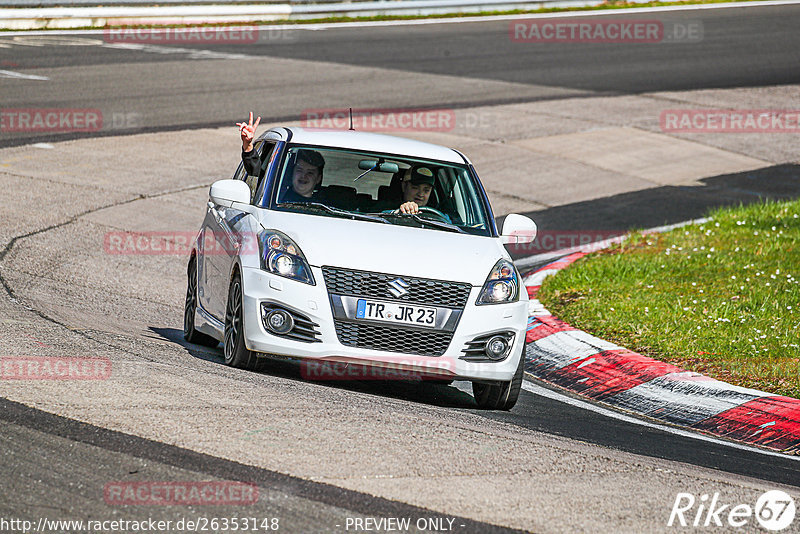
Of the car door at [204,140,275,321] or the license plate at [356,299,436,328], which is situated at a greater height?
the car door at [204,140,275,321]

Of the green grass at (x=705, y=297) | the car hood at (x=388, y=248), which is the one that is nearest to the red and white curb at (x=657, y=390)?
the green grass at (x=705, y=297)

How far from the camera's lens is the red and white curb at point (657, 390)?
7.59 metres

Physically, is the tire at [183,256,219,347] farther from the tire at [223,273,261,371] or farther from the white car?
the tire at [223,273,261,371]

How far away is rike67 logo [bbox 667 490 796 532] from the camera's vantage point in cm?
505

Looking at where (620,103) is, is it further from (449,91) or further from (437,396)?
(437,396)

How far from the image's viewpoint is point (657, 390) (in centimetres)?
831

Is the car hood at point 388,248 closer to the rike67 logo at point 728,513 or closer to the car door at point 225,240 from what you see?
the car door at point 225,240

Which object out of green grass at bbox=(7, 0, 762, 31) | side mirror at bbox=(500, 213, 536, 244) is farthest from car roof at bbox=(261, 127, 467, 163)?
green grass at bbox=(7, 0, 762, 31)

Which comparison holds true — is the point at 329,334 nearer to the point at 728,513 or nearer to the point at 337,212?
the point at 337,212

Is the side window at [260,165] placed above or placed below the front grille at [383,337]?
above

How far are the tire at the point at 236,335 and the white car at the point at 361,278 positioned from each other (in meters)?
0.01

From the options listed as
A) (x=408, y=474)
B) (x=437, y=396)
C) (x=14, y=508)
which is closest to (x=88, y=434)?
(x=14, y=508)

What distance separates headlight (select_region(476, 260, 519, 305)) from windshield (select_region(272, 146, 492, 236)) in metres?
0.59

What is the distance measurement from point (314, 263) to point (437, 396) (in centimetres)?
151
